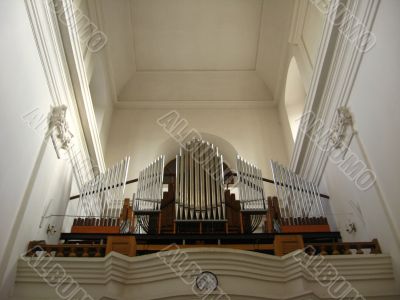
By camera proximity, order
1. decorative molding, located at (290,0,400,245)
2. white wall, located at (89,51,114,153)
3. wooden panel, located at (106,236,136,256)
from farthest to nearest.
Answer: white wall, located at (89,51,114,153)
decorative molding, located at (290,0,400,245)
wooden panel, located at (106,236,136,256)

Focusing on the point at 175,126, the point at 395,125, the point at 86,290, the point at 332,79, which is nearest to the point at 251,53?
the point at 175,126

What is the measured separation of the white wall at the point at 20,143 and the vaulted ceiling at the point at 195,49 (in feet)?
11.3

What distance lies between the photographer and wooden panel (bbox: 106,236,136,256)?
15.9ft

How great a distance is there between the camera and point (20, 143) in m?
4.84

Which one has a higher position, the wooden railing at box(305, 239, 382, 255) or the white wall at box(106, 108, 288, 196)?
the white wall at box(106, 108, 288, 196)

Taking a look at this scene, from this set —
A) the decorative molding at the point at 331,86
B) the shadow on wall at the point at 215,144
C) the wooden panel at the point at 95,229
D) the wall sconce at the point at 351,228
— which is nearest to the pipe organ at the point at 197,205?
the wooden panel at the point at 95,229

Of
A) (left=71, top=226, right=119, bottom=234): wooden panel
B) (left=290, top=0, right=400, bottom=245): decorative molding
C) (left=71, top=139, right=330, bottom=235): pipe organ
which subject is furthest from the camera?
(left=71, top=139, right=330, bottom=235): pipe organ

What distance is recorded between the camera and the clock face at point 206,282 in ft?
14.6

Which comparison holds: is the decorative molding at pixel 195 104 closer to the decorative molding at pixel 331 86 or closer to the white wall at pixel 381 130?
the decorative molding at pixel 331 86

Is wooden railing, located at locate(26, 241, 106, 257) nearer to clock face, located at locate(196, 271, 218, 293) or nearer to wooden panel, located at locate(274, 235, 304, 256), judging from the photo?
clock face, located at locate(196, 271, 218, 293)

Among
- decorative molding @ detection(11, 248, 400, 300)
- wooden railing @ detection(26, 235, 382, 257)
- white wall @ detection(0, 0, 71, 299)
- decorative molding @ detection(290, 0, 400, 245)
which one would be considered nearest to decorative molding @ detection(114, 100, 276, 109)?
decorative molding @ detection(290, 0, 400, 245)

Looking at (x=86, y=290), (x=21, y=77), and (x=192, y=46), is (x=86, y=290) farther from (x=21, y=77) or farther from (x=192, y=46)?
(x=192, y=46)

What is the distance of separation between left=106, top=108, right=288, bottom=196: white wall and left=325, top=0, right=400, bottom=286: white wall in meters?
3.55

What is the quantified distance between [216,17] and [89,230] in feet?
18.6
